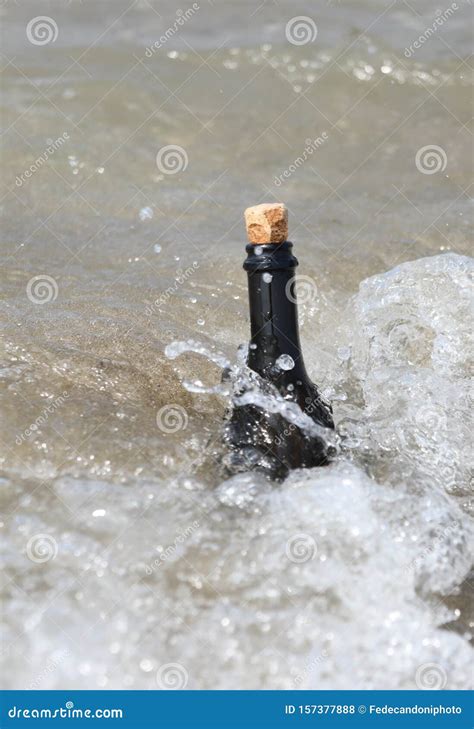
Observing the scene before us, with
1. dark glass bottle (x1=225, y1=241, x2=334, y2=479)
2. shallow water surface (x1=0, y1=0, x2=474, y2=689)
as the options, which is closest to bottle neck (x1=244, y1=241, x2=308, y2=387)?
dark glass bottle (x1=225, y1=241, x2=334, y2=479)

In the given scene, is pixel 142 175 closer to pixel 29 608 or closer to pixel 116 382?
pixel 116 382

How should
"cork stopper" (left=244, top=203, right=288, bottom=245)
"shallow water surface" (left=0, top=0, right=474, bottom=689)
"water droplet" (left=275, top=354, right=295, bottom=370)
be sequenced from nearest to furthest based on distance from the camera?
"shallow water surface" (left=0, top=0, right=474, bottom=689), "cork stopper" (left=244, top=203, right=288, bottom=245), "water droplet" (left=275, top=354, right=295, bottom=370)

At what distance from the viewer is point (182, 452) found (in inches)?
99.0

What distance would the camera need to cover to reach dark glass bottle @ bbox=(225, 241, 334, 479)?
2.31 meters

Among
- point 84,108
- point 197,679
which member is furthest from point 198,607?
point 84,108

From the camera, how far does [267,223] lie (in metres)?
2.28

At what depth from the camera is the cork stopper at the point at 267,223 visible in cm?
227

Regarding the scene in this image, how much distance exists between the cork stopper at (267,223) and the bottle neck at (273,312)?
0.07ft

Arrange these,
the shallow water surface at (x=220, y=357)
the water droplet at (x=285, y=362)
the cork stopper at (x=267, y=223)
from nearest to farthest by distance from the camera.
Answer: the shallow water surface at (x=220, y=357)
the cork stopper at (x=267, y=223)
the water droplet at (x=285, y=362)

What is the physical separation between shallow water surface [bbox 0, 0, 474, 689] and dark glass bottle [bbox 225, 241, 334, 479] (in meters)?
0.09

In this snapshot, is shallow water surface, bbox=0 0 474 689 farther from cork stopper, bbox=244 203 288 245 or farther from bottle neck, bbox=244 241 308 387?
cork stopper, bbox=244 203 288 245

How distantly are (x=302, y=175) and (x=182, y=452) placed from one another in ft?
11.3

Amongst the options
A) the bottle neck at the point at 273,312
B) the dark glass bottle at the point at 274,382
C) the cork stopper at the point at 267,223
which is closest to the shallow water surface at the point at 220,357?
the dark glass bottle at the point at 274,382

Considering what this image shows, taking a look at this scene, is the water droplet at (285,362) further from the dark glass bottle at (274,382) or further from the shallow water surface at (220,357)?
the shallow water surface at (220,357)
